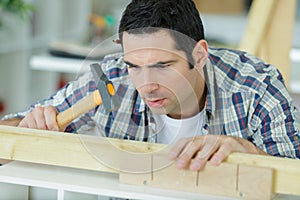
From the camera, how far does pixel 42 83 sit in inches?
182

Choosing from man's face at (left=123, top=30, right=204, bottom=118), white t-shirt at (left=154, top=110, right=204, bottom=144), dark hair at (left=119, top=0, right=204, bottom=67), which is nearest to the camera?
man's face at (left=123, top=30, right=204, bottom=118)

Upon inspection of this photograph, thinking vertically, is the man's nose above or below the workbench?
above

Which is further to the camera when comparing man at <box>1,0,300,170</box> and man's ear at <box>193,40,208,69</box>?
man's ear at <box>193,40,208,69</box>

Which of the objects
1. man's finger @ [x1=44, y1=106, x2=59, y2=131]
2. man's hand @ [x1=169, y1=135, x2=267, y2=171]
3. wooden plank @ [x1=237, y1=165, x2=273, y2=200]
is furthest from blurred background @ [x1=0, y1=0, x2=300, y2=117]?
wooden plank @ [x1=237, y1=165, x2=273, y2=200]

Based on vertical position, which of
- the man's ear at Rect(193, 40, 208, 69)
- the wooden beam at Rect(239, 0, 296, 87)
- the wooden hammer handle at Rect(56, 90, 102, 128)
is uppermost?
the wooden beam at Rect(239, 0, 296, 87)

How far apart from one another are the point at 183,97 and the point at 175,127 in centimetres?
32

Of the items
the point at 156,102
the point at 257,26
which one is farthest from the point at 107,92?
the point at 257,26

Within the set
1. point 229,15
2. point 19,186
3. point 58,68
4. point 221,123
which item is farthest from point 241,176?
point 229,15

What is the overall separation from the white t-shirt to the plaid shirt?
16 mm

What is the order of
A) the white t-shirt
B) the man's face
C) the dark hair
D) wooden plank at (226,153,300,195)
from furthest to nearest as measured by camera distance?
the white t-shirt
the dark hair
the man's face
wooden plank at (226,153,300,195)

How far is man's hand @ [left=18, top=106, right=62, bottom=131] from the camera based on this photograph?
1.37 metres

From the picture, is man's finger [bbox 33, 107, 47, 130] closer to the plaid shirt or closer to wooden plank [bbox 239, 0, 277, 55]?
the plaid shirt

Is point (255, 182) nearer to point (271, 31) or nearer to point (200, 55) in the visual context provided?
point (200, 55)

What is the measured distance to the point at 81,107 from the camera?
4.25 ft
